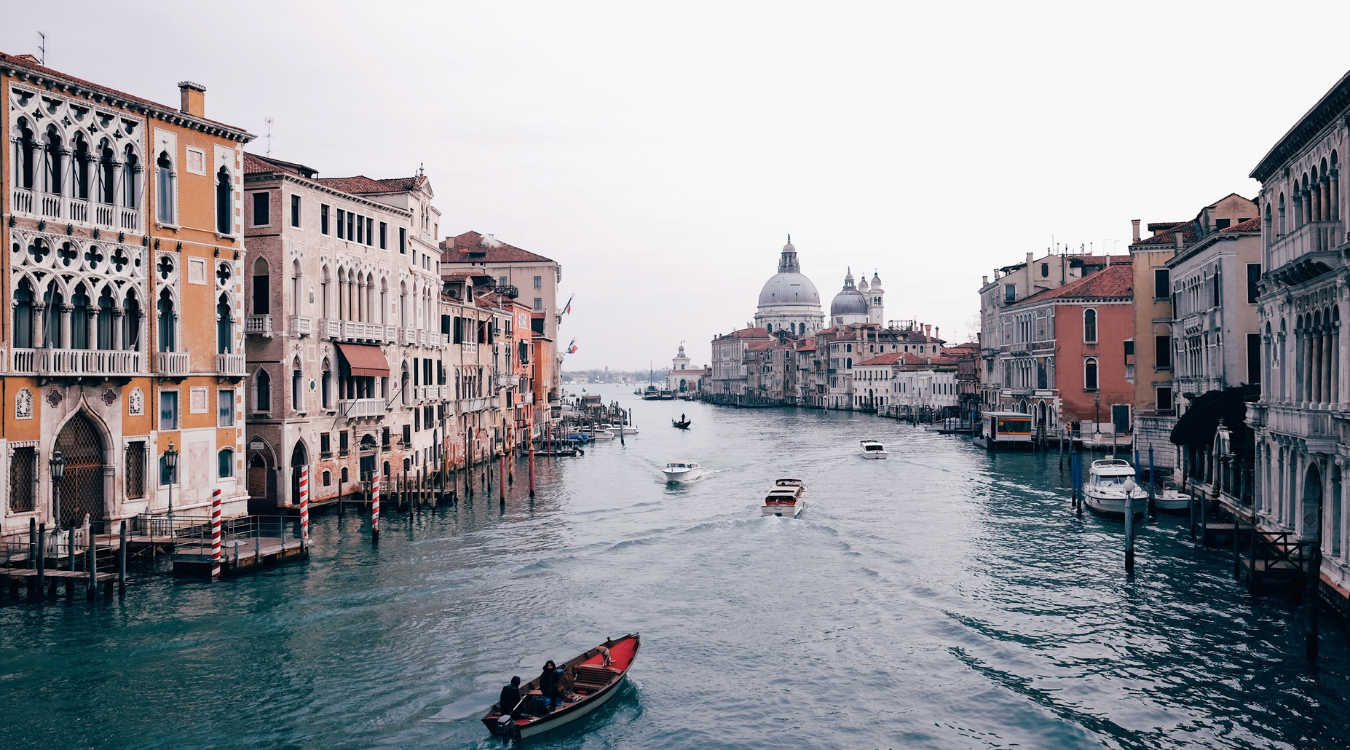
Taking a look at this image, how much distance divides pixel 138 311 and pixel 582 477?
25.2 m

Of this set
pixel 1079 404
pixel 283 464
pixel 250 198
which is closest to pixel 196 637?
pixel 283 464

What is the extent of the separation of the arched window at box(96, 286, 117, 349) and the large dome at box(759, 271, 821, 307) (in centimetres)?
17516

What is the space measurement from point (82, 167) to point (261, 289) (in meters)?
7.75

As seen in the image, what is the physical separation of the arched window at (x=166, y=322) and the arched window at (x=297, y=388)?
5.68 meters

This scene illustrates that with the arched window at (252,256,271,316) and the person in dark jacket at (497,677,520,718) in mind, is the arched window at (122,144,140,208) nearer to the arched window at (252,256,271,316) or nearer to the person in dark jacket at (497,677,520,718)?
the arched window at (252,256,271,316)

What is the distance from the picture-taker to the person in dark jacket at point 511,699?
47.5ft

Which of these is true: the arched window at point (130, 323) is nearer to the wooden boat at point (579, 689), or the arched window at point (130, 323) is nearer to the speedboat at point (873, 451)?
the wooden boat at point (579, 689)

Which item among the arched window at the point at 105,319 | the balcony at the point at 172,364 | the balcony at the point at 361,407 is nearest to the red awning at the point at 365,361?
the balcony at the point at 361,407

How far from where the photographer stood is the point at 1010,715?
15203mm

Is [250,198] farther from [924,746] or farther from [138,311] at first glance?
[924,746]

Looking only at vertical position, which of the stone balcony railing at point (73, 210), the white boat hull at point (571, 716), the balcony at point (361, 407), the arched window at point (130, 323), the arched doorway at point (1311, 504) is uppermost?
the stone balcony railing at point (73, 210)

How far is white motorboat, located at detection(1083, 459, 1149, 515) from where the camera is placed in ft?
104

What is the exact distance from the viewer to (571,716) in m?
15.1

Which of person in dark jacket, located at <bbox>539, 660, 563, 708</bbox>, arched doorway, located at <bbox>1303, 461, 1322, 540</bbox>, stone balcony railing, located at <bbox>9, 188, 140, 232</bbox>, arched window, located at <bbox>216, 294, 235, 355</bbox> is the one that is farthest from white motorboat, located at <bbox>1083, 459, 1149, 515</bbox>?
stone balcony railing, located at <bbox>9, 188, 140, 232</bbox>
